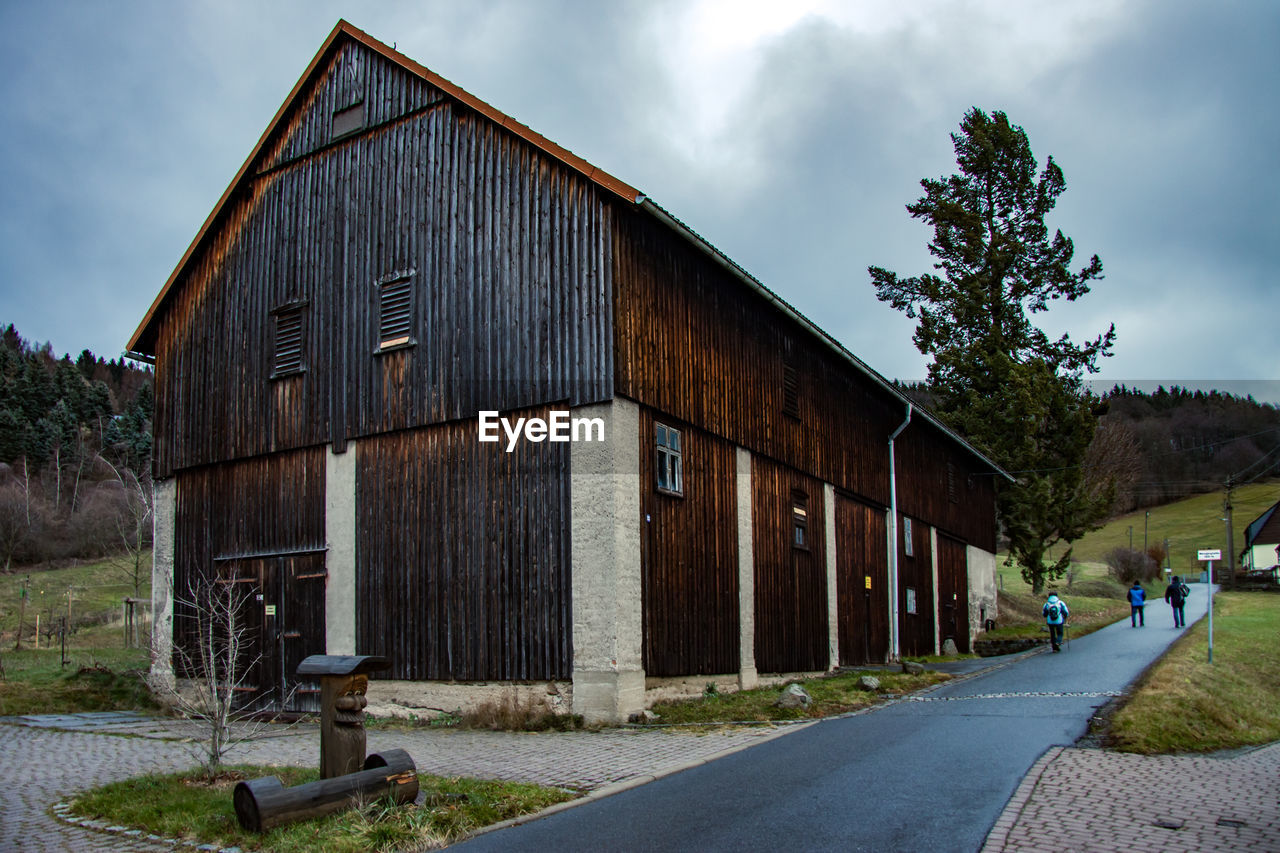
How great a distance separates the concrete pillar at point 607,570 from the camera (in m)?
A: 13.4

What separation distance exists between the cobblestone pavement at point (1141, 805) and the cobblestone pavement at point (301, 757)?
3412mm

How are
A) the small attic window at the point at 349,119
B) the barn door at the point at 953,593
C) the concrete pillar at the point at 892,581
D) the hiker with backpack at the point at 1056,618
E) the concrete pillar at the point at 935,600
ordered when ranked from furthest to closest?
the barn door at the point at 953,593 → the concrete pillar at the point at 935,600 → the hiker with backpack at the point at 1056,618 → the concrete pillar at the point at 892,581 → the small attic window at the point at 349,119

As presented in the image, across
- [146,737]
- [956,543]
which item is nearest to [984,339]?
[956,543]

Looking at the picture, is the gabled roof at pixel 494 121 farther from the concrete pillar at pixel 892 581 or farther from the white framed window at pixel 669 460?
the concrete pillar at pixel 892 581

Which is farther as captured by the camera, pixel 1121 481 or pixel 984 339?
pixel 1121 481

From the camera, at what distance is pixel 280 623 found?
1730 cm

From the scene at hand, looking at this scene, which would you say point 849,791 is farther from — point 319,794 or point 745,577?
point 745,577

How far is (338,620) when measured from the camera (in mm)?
16391

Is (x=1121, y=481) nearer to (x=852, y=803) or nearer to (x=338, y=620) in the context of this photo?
(x=338, y=620)

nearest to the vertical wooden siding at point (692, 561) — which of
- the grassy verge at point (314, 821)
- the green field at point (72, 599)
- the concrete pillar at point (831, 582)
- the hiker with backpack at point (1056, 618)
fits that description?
the concrete pillar at point (831, 582)

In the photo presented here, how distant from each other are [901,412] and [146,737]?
20112mm

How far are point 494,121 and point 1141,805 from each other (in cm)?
1246

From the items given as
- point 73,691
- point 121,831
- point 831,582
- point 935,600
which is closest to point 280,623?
point 73,691

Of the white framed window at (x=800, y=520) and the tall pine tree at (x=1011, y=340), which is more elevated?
the tall pine tree at (x=1011, y=340)
